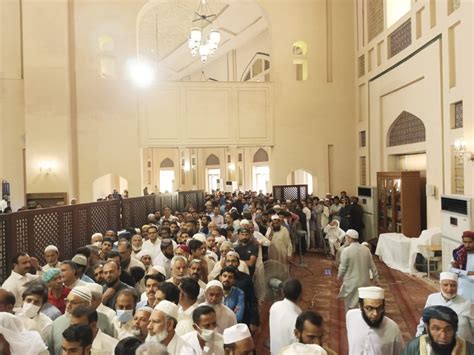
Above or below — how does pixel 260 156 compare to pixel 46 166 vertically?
above

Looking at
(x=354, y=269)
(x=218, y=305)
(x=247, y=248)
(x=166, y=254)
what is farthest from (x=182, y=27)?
(x=218, y=305)

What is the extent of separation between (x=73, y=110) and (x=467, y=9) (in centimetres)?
1145

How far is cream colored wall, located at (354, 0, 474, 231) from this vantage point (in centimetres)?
779

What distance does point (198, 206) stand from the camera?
15.4m

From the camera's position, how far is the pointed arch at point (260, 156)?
2158 centimetres

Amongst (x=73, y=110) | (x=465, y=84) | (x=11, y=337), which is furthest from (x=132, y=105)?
(x=11, y=337)

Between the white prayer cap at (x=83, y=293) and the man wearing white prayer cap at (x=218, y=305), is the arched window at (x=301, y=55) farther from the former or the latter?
the white prayer cap at (x=83, y=293)

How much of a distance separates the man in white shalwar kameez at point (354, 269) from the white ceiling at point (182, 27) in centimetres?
1123

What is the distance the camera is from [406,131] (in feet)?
35.7

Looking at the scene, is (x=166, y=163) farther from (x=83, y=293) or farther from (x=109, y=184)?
(x=83, y=293)

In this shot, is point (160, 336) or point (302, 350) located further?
point (160, 336)

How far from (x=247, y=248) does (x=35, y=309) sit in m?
2.83

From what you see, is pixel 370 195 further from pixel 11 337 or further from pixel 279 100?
pixel 11 337

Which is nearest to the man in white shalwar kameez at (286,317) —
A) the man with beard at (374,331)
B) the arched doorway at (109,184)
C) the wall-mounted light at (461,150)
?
the man with beard at (374,331)
